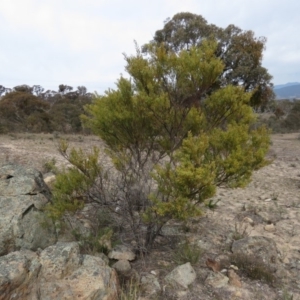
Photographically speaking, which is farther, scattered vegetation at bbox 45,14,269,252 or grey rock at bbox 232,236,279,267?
grey rock at bbox 232,236,279,267

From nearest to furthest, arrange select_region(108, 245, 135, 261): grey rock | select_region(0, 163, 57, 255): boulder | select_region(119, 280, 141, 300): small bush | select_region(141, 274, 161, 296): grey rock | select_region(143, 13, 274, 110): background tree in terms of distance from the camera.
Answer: select_region(119, 280, 141, 300): small bush < select_region(141, 274, 161, 296): grey rock < select_region(0, 163, 57, 255): boulder < select_region(108, 245, 135, 261): grey rock < select_region(143, 13, 274, 110): background tree

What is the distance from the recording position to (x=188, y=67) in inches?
150

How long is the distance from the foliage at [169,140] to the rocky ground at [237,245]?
0.41 m

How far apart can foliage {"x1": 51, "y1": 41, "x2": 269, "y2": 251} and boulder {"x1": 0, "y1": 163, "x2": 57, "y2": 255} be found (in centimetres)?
36

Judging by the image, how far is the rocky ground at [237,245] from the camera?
3.48 m

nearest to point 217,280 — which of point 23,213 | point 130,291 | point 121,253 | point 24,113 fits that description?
point 130,291

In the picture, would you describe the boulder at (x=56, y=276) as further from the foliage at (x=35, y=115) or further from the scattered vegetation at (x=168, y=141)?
the foliage at (x=35, y=115)

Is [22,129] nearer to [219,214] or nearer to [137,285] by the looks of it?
[219,214]

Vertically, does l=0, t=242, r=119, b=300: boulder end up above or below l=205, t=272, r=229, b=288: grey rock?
Answer: above

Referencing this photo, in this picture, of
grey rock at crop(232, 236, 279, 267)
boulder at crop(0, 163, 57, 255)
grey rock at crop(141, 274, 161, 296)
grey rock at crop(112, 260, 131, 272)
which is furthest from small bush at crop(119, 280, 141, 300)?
grey rock at crop(232, 236, 279, 267)

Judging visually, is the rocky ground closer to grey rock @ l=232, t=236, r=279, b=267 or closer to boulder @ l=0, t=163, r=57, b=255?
grey rock @ l=232, t=236, r=279, b=267

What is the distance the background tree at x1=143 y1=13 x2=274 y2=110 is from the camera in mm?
15070

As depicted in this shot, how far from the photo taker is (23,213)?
382cm

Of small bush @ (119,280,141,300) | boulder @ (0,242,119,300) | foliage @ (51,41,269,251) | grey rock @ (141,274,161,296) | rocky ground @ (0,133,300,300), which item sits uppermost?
foliage @ (51,41,269,251)
